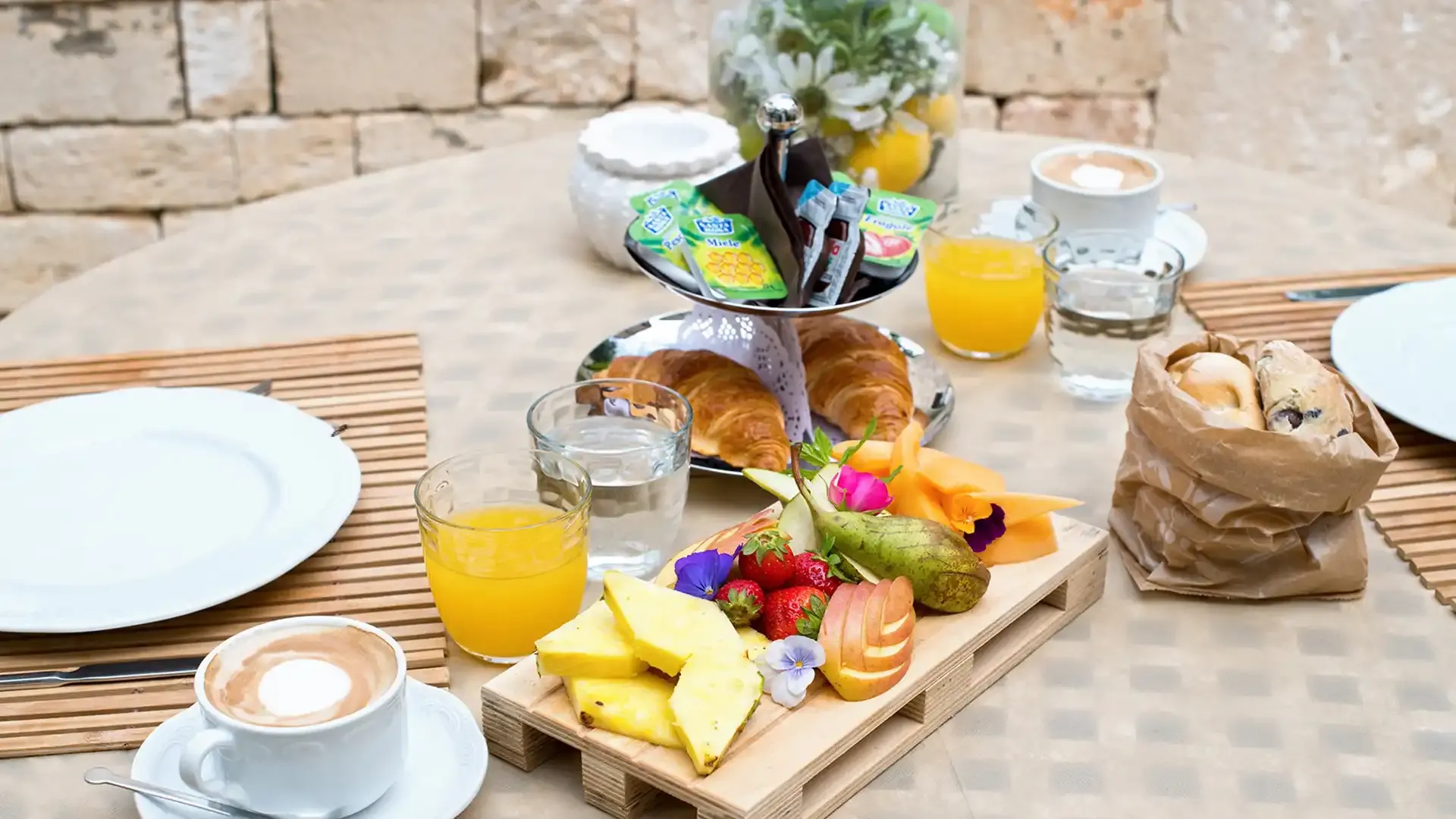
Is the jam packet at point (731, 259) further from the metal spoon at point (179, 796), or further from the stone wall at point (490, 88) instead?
the stone wall at point (490, 88)

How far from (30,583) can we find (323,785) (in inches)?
13.7

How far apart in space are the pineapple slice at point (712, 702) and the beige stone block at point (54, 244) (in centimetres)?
244

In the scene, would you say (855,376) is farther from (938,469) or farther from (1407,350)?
(1407,350)

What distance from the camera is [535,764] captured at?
886 mm

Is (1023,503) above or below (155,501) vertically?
above

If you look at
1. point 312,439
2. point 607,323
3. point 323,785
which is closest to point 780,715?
point 323,785

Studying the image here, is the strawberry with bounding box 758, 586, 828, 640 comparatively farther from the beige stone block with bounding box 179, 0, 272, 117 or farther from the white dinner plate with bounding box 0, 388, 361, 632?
the beige stone block with bounding box 179, 0, 272, 117

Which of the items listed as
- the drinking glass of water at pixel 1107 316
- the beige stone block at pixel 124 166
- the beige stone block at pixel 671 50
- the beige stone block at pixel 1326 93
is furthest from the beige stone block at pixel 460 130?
the drinking glass of water at pixel 1107 316

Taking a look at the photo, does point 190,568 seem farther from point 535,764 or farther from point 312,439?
point 535,764

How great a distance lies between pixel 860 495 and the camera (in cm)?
97

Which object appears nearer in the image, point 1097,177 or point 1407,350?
point 1407,350

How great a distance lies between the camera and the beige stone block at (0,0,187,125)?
2.72 metres

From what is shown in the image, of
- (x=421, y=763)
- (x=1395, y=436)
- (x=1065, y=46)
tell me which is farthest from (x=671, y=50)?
(x=421, y=763)

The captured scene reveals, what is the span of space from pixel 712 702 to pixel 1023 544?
29 cm
